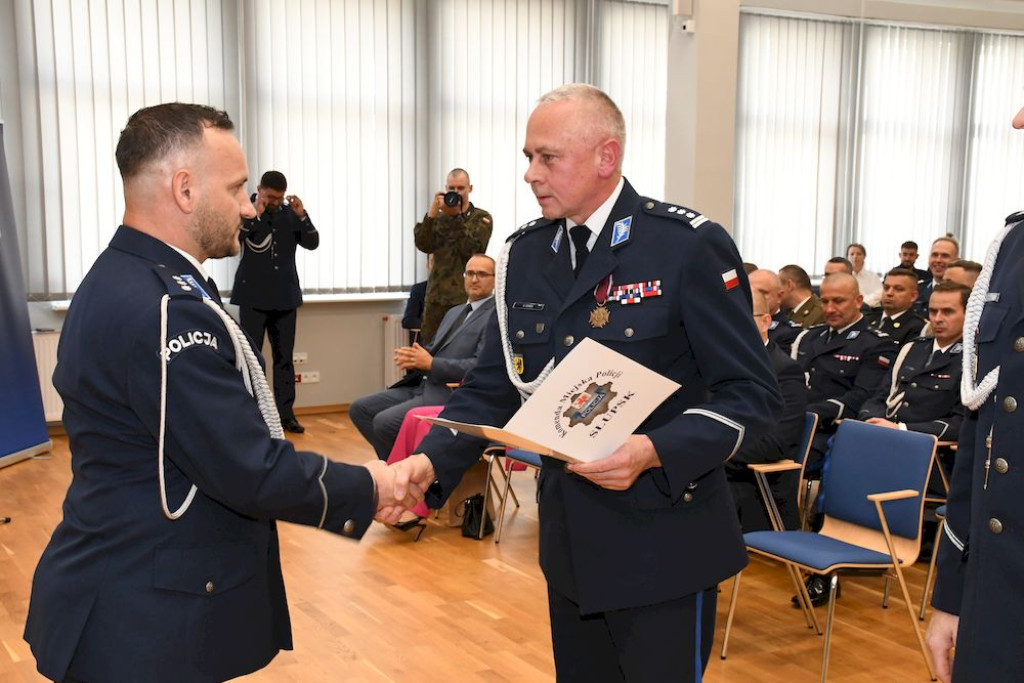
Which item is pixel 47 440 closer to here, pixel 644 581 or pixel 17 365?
pixel 17 365

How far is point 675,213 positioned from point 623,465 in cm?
55

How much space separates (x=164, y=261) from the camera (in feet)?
5.86

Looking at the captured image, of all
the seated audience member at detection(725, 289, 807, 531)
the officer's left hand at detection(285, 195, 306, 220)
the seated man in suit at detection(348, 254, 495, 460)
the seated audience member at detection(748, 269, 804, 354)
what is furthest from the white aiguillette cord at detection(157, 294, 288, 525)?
the officer's left hand at detection(285, 195, 306, 220)

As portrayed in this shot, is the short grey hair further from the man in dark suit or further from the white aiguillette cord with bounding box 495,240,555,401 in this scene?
the man in dark suit

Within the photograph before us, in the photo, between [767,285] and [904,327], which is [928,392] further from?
[904,327]

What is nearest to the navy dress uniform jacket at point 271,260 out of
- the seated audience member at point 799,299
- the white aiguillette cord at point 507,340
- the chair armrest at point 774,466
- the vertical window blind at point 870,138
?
the seated audience member at point 799,299

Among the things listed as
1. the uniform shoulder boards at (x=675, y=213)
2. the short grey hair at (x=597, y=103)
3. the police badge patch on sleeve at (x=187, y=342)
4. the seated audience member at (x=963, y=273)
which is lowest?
the seated audience member at (x=963, y=273)

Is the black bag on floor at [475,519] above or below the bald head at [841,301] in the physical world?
below

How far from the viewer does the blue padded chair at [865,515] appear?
3.52 meters

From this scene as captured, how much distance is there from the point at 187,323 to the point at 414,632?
8.50 ft

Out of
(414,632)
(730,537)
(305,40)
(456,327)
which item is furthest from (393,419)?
(305,40)

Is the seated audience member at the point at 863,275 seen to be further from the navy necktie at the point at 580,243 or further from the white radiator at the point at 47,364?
the navy necktie at the point at 580,243

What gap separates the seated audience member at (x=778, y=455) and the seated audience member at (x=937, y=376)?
522 mm

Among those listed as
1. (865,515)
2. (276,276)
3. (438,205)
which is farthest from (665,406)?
(276,276)
